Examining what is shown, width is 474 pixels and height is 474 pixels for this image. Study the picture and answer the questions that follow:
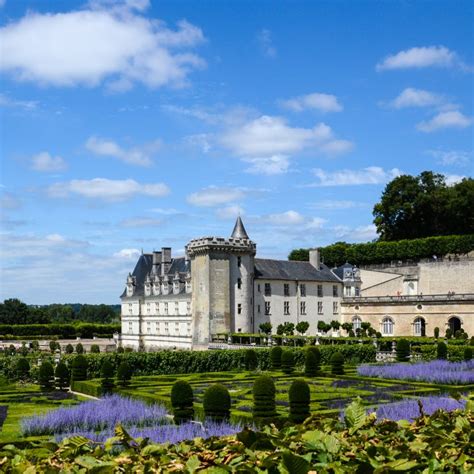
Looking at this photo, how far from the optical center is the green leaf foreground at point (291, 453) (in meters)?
3.06

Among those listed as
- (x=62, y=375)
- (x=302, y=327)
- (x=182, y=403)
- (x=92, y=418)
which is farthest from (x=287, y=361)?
(x=302, y=327)

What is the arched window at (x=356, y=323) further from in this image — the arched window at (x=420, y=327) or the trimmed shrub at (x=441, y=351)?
the trimmed shrub at (x=441, y=351)

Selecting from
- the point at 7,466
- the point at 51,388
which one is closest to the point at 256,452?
the point at 7,466

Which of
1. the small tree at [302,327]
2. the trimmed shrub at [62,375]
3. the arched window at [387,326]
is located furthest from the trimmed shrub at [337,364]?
the arched window at [387,326]

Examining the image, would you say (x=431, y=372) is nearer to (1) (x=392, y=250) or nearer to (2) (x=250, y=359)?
(2) (x=250, y=359)

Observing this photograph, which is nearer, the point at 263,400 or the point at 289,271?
the point at 263,400

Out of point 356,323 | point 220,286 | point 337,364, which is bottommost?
A: point 337,364

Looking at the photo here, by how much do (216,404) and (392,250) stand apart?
44.2m

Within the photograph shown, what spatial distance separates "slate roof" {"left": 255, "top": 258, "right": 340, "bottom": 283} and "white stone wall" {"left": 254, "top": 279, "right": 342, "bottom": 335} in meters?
0.37

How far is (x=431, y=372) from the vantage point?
2525 cm

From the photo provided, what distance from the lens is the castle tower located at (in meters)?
44.9

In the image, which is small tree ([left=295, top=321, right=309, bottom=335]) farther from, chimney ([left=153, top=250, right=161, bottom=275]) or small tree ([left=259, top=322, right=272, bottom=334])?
chimney ([left=153, top=250, right=161, bottom=275])

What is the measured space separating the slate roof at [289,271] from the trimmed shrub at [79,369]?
2337 centimetres

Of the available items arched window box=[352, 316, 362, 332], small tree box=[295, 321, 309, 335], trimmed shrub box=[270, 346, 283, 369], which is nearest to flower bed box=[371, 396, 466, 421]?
trimmed shrub box=[270, 346, 283, 369]
